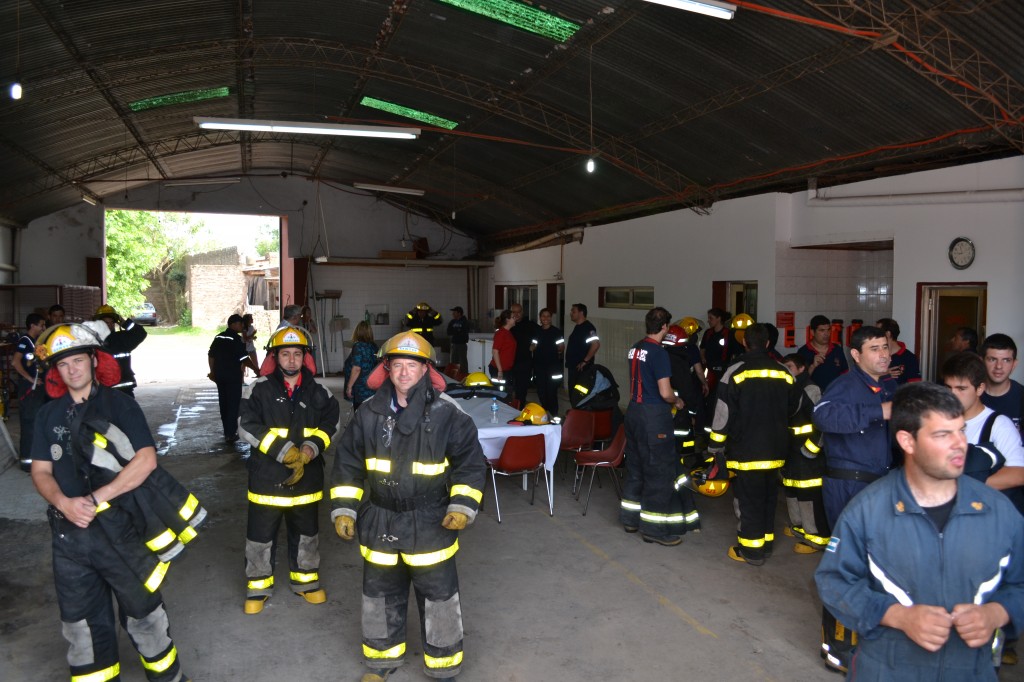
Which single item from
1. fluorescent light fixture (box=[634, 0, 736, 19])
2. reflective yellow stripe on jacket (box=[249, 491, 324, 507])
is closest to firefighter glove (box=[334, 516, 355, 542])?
reflective yellow stripe on jacket (box=[249, 491, 324, 507])

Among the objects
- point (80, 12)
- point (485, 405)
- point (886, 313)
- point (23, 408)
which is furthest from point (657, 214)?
point (23, 408)

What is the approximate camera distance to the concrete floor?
12.5ft

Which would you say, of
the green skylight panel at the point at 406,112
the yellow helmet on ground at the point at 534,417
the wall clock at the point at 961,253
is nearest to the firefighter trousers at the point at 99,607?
the yellow helmet on ground at the point at 534,417

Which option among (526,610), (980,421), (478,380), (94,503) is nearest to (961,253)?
(980,421)

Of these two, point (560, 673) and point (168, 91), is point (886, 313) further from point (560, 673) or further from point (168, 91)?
point (168, 91)

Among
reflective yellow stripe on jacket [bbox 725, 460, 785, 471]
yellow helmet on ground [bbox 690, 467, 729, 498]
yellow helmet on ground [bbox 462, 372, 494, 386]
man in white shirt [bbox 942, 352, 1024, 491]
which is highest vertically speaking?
man in white shirt [bbox 942, 352, 1024, 491]

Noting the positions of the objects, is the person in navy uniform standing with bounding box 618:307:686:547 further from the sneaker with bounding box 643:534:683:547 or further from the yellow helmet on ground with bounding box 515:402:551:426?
the yellow helmet on ground with bounding box 515:402:551:426

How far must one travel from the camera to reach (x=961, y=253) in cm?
716

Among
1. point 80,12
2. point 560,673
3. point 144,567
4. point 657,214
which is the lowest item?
point 560,673

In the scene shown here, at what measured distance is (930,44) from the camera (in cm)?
595

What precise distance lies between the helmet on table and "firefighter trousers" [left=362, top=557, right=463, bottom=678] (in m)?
3.46

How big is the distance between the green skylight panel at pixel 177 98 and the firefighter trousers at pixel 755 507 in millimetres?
9985

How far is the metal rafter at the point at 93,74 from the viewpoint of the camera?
7554 millimetres

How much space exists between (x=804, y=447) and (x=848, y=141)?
4.43m
